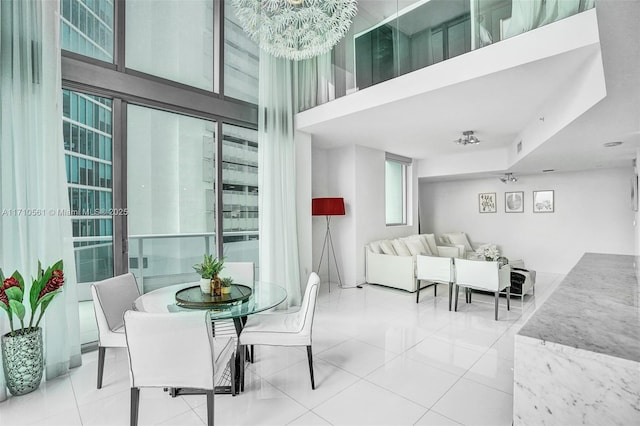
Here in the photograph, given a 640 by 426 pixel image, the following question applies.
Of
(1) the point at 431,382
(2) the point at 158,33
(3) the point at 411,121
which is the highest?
(2) the point at 158,33

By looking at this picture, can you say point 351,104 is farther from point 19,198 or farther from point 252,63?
point 19,198

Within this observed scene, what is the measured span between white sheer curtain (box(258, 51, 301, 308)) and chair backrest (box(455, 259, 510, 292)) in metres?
2.26

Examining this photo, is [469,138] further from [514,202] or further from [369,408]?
[369,408]

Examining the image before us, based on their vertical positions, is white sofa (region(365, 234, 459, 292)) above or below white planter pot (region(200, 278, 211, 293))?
below

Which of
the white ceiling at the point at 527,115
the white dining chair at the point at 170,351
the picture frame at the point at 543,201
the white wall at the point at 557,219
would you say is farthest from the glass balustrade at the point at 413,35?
the picture frame at the point at 543,201

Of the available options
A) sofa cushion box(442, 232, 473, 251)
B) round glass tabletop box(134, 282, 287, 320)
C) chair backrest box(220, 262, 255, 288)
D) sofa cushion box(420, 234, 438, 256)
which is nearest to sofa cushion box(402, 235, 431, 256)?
sofa cushion box(420, 234, 438, 256)

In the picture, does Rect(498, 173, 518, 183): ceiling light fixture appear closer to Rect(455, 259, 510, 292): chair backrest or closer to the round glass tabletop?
Rect(455, 259, 510, 292): chair backrest

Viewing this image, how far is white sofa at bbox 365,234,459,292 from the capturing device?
519 centimetres

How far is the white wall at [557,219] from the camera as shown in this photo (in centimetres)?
607

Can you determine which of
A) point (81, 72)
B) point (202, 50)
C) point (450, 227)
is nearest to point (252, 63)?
point (202, 50)

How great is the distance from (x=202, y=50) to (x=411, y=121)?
2.83m

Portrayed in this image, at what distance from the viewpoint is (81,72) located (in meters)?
2.92

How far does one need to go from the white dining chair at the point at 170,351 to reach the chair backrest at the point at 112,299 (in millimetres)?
847

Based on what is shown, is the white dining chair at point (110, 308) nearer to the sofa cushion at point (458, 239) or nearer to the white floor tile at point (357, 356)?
the white floor tile at point (357, 356)
